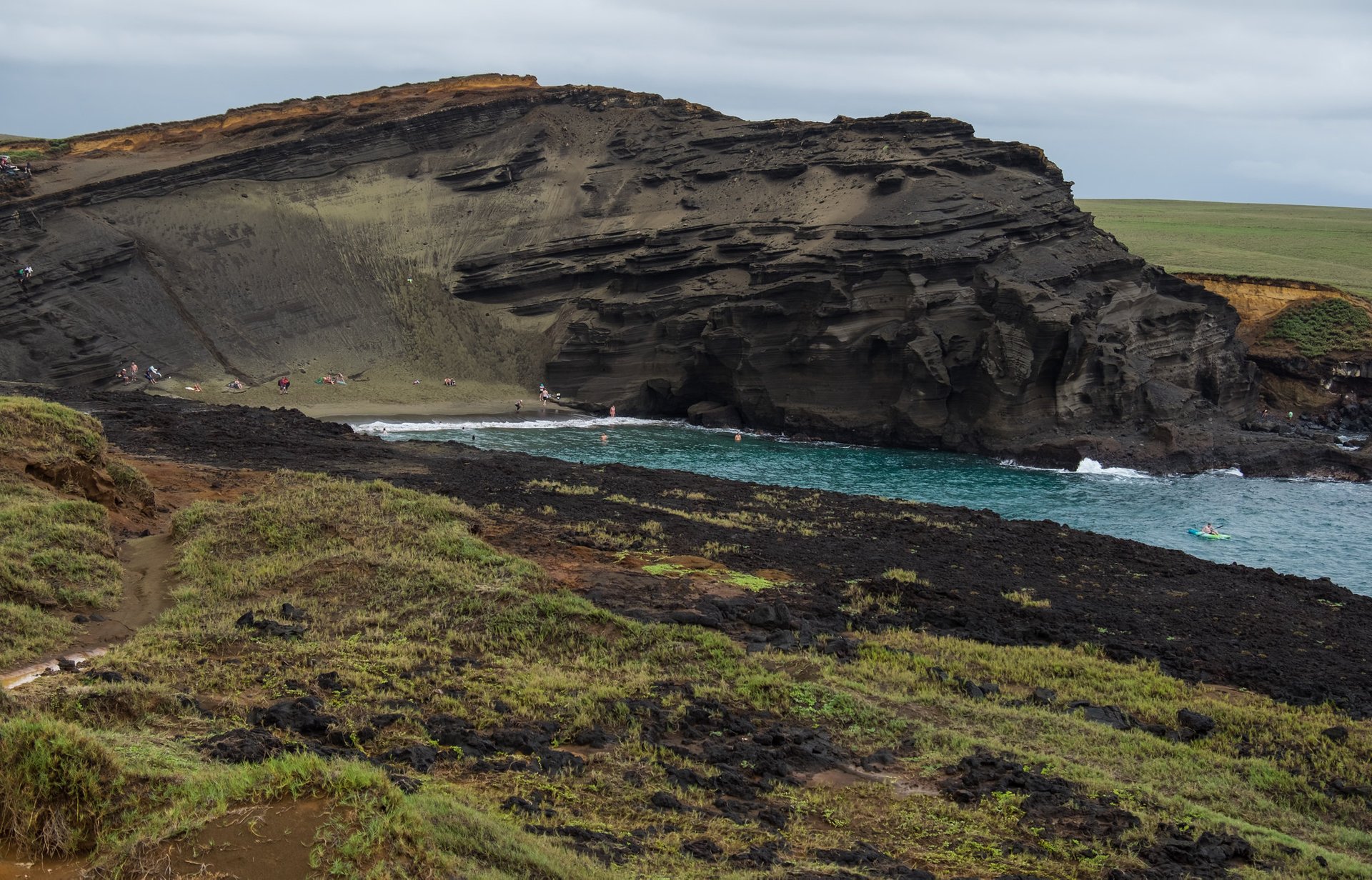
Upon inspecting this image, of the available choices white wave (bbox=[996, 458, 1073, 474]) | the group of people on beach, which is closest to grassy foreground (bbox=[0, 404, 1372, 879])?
white wave (bbox=[996, 458, 1073, 474])

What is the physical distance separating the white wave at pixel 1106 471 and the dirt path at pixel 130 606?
4234cm

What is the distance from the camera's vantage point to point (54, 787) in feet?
30.1

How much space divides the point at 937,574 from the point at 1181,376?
143ft

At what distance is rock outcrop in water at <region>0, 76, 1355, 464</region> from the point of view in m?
59.7

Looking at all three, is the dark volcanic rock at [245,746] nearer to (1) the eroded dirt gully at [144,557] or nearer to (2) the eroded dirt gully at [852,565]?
(1) the eroded dirt gully at [144,557]

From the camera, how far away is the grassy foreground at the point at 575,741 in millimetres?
9359

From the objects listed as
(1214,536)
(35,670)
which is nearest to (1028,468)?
(1214,536)

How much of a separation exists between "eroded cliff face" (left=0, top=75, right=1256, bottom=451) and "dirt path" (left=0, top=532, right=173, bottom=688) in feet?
140

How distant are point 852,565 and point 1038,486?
26092 millimetres

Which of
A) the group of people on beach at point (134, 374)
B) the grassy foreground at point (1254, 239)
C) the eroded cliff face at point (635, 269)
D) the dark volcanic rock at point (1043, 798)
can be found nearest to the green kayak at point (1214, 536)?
the eroded cliff face at point (635, 269)

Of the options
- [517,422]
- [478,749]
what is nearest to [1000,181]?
[517,422]

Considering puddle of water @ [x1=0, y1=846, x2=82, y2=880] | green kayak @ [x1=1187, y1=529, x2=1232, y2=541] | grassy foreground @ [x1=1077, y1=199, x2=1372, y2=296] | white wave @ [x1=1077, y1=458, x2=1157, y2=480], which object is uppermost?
grassy foreground @ [x1=1077, y1=199, x2=1372, y2=296]

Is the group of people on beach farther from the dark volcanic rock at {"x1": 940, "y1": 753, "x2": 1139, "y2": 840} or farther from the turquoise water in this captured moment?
the dark volcanic rock at {"x1": 940, "y1": 753, "x2": 1139, "y2": 840}

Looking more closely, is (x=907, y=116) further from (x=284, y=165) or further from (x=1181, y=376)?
(x=284, y=165)
